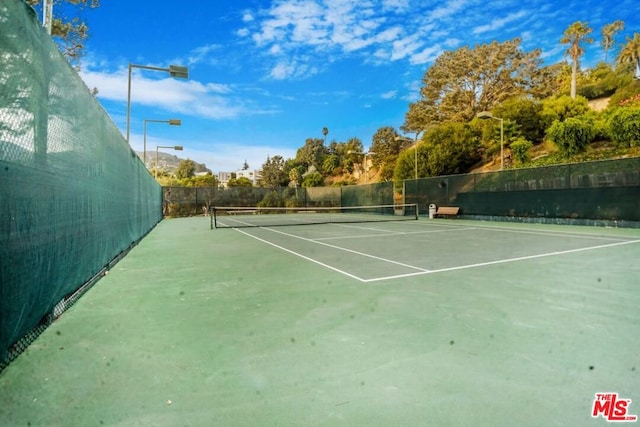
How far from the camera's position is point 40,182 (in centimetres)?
264

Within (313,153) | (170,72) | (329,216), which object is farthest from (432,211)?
(313,153)

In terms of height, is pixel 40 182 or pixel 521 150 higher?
pixel 521 150

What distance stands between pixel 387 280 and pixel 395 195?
1946 centimetres

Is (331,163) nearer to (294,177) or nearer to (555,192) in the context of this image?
(294,177)

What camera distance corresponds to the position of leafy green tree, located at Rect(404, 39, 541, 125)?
40.1 m

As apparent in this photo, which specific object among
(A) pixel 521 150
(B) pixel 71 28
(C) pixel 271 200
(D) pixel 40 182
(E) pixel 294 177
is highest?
(B) pixel 71 28

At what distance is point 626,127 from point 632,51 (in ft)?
116

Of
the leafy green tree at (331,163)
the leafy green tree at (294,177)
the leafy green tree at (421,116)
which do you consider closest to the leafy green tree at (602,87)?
the leafy green tree at (421,116)

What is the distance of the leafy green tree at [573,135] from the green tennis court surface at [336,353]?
23085 millimetres

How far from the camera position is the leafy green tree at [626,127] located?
20062mm

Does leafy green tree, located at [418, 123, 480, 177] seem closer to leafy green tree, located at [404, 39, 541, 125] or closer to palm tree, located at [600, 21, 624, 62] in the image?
leafy green tree, located at [404, 39, 541, 125]

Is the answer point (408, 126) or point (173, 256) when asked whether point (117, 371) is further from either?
point (408, 126)

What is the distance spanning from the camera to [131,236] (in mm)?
7789

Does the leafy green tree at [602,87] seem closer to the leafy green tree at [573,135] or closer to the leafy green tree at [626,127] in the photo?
the leafy green tree at [573,135]
